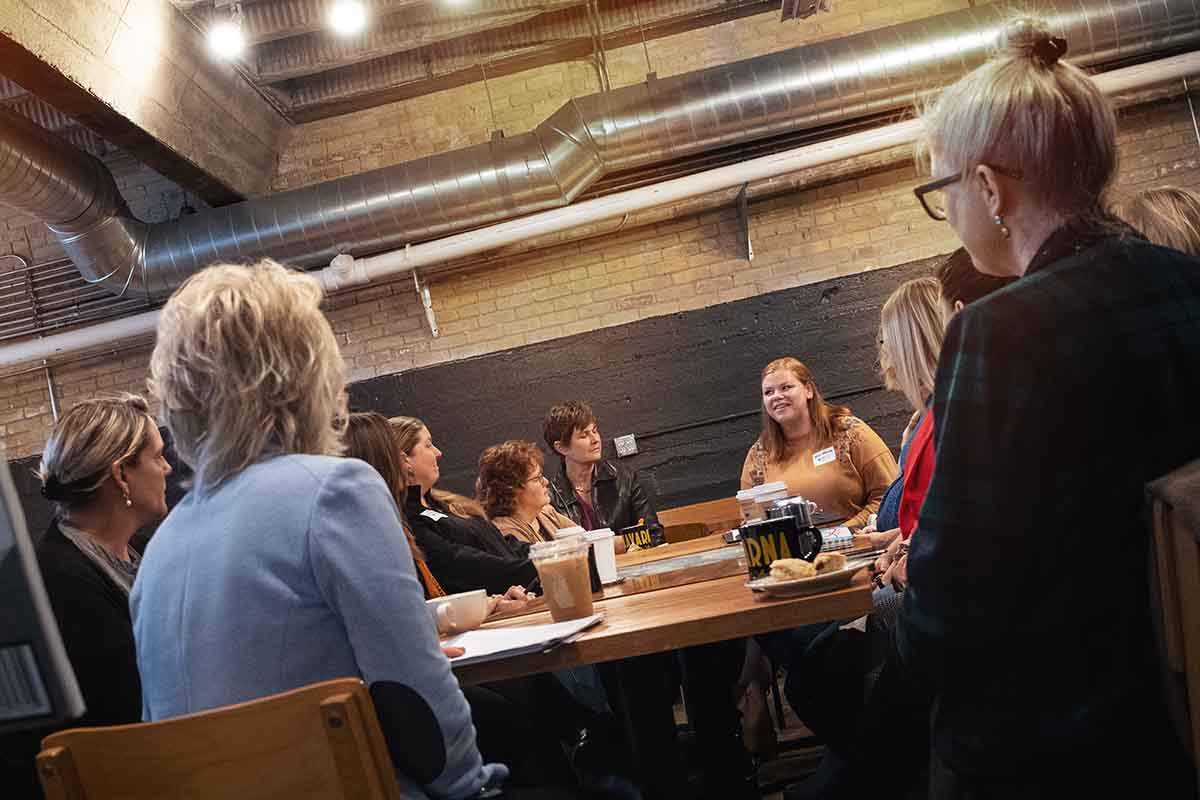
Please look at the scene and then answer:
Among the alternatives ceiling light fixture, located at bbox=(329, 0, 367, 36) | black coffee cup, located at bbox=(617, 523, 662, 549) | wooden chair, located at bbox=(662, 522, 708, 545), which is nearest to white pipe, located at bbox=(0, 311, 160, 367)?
ceiling light fixture, located at bbox=(329, 0, 367, 36)

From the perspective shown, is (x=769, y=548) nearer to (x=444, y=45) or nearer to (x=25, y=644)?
(x=25, y=644)

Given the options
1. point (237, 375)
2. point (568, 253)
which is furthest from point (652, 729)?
point (568, 253)

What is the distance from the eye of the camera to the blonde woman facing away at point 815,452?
13.9 ft

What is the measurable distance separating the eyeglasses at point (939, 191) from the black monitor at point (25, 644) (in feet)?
3.72

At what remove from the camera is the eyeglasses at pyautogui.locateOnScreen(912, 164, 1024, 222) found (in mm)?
1318

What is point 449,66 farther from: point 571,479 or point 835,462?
point 835,462

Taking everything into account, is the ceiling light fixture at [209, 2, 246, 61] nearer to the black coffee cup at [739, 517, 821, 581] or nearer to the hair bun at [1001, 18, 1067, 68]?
the black coffee cup at [739, 517, 821, 581]

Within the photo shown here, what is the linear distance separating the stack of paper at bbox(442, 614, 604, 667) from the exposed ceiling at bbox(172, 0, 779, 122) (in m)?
5.19

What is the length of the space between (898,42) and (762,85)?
797 mm

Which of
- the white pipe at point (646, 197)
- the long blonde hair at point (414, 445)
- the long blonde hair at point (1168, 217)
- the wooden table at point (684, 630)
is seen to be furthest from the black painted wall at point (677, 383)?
the wooden table at point (684, 630)

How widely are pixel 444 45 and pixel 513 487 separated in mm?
4177

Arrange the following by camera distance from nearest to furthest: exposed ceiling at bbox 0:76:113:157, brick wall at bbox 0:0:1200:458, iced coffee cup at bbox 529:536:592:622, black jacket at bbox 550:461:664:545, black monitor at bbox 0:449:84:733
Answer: black monitor at bbox 0:449:84:733 < iced coffee cup at bbox 529:536:592:622 < black jacket at bbox 550:461:664:545 < exposed ceiling at bbox 0:76:113:157 < brick wall at bbox 0:0:1200:458

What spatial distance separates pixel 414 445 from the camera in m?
4.07

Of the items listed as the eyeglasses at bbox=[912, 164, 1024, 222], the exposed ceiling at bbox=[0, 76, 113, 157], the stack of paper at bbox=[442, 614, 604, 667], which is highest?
the exposed ceiling at bbox=[0, 76, 113, 157]
